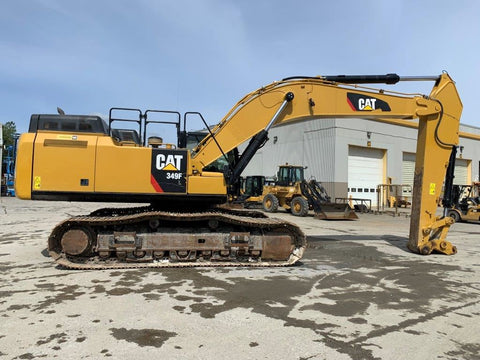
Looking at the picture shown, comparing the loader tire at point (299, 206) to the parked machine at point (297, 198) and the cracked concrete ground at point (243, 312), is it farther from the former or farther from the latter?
the cracked concrete ground at point (243, 312)

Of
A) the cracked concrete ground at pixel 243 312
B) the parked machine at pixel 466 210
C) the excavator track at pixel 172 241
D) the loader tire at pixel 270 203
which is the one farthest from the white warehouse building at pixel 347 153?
the cracked concrete ground at pixel 243 312

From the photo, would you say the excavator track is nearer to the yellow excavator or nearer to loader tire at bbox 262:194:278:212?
the yellow excavator

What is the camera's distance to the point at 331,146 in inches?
1026

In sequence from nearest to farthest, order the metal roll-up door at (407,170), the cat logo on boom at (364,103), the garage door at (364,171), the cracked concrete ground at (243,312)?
the cracked concrete ground at (243,312) → the cat logo on boom at (364,103) → the garage door at (364,171) → the metal roll-up door at (407,170)

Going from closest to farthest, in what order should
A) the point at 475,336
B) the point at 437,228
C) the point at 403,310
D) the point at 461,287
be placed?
the point at 475,336 → the point at 403,310 → the point at 461,287 → the point at 437,228

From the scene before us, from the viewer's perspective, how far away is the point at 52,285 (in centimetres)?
542

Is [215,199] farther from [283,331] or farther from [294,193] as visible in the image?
[294,193]

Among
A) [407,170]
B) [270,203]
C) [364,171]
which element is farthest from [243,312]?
[407,170]

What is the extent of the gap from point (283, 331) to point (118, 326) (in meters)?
1.77

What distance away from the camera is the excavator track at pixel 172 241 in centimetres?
641

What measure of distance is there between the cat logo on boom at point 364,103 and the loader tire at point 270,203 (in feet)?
40.5

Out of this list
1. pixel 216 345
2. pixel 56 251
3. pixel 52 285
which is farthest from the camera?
pixel 56 251

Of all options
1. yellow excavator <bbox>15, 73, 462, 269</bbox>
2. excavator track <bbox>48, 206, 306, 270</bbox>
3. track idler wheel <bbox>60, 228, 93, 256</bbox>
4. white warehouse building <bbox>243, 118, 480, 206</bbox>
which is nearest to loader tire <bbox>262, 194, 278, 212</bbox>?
white warehouse building <bbox>243, 118, 480, 206</bbox>

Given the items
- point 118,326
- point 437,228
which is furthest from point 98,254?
point 437,228
